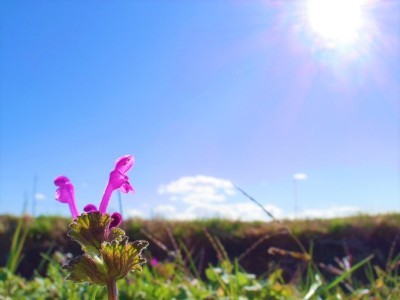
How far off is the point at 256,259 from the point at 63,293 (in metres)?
5.35

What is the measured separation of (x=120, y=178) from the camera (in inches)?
36.8

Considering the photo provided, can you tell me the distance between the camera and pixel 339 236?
24.9ft

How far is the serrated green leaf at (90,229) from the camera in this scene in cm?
81

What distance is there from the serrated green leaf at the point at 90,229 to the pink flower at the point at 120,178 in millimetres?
102

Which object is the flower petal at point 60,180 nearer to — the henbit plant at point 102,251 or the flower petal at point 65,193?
the flower petal at point 65,193

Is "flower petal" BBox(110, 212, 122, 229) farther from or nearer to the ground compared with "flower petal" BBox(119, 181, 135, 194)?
nearer to the ground

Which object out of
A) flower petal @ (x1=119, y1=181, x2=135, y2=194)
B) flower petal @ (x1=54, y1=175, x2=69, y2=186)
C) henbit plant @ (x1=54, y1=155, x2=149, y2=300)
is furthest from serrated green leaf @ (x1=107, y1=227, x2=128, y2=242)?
flower petal @ (x1=54, y1=175, x2=69, y2=186)

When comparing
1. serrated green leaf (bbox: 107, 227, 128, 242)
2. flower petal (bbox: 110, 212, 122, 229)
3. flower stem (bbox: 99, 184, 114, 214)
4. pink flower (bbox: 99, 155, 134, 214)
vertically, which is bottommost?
serrated green leaf (bbox: 107, 227, 128, 242)

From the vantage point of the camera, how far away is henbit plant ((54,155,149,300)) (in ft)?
2.56

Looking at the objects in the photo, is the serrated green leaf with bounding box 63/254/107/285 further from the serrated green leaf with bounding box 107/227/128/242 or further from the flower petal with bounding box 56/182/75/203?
the flower petal with bounding box 56/182/75/203

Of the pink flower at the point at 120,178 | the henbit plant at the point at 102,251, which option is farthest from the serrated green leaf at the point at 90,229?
the pink flower at the point at 120,178

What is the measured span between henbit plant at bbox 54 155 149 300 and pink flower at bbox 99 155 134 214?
0.20 ft

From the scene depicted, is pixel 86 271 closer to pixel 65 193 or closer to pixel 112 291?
pixel 112 291

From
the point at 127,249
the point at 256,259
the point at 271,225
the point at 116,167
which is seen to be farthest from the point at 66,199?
the point at 271,225
